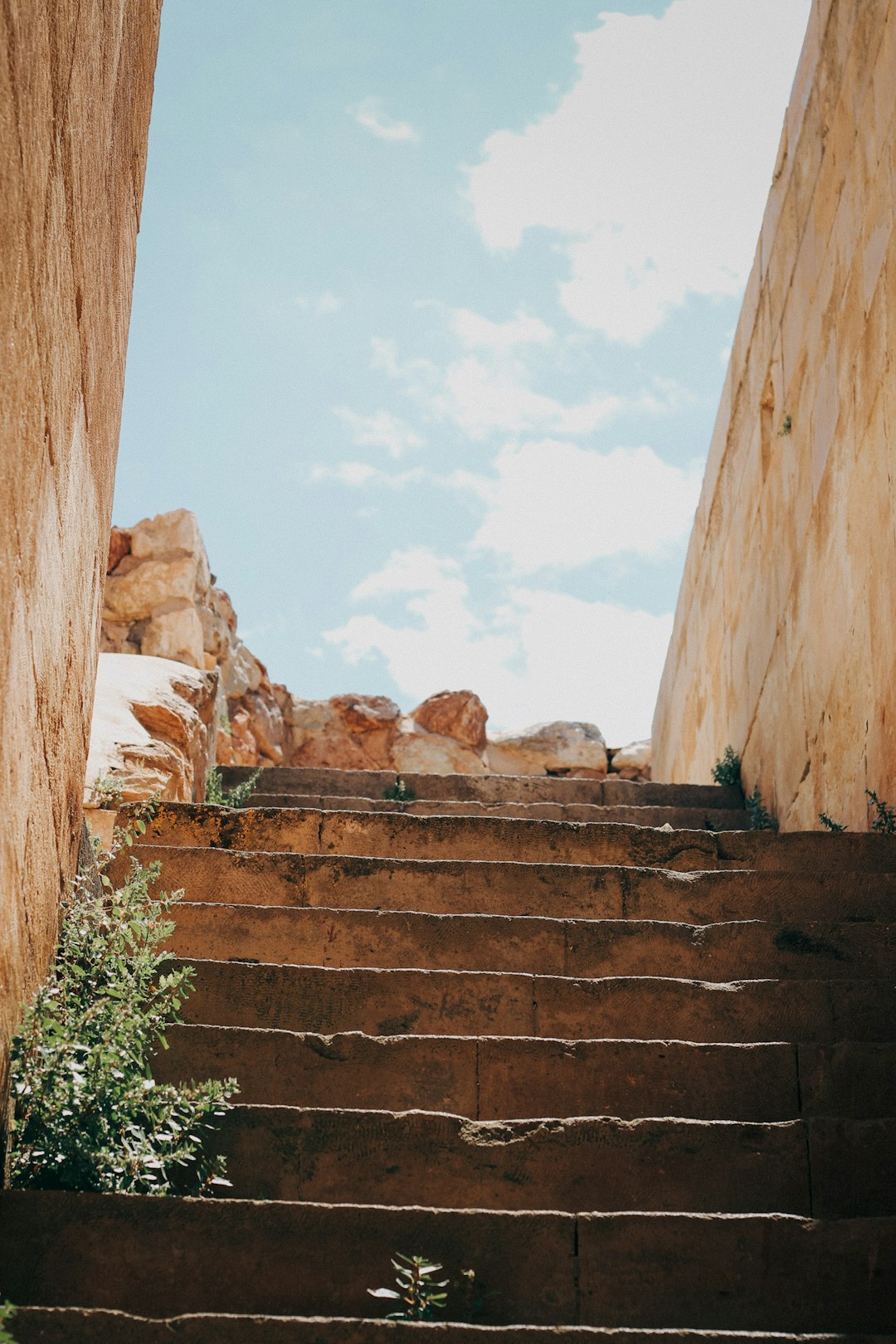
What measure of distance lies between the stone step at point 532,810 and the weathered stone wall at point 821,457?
1.41 feet

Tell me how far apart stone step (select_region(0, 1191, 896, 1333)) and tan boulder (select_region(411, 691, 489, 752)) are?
1280 cm

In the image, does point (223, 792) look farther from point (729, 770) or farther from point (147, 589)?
point (147, 589)

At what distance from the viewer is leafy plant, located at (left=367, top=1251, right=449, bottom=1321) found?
2402mm

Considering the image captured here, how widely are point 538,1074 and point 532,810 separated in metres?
2.87

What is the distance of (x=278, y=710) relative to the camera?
1514 cm

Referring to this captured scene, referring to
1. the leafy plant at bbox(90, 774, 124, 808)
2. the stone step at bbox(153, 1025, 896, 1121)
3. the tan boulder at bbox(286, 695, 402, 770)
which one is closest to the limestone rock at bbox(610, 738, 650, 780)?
the tan boulder at bbox(286, 695, 402, 770)

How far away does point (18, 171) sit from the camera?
2355 mm

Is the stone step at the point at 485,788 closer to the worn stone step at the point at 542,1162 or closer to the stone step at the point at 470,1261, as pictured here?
the worn stone step at the point at 542,1162

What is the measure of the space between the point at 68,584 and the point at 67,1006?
1.03 m

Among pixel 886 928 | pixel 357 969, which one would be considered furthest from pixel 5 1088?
pixel 886 928

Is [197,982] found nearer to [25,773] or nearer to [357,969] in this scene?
[357,969]

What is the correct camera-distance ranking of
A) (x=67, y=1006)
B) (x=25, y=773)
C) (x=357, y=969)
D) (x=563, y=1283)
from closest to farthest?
(x=563, y=1283), (x=25, y=773), (x=67, y=1006), (x=357, y=969)

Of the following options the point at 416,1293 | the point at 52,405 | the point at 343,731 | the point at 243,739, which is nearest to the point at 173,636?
the point at 243,739

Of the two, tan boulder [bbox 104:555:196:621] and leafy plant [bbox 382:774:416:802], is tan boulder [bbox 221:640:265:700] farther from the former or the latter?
leafy plant [bbox 382:774:416:802]
